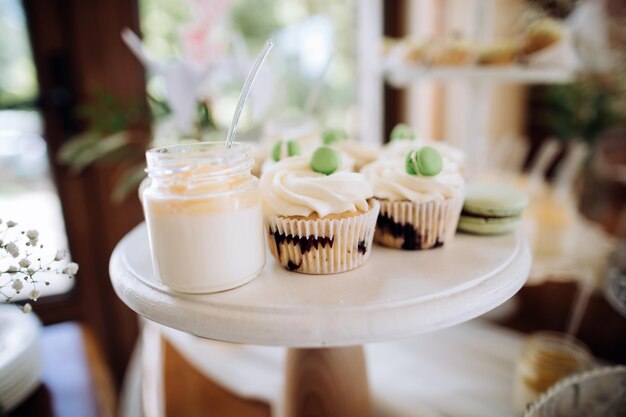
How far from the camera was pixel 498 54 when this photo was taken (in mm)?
1232

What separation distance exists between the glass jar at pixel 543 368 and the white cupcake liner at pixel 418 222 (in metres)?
0.57

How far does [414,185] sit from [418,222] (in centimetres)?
5

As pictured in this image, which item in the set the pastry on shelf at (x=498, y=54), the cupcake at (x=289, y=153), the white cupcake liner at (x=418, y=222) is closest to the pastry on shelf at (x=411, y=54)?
the pastry on shelf at (x=498, y=54)

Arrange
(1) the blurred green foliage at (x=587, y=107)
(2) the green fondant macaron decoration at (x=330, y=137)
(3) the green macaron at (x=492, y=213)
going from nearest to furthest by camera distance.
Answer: (3) the green macaron at (x=492, y=213)
(2) the green fondant macaron decoration at (x=330, y=137)
(1) the blurred green foliage at (x=587, y=107)

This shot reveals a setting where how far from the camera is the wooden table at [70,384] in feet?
2.89

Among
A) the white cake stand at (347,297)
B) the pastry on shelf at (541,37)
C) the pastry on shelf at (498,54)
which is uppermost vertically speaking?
the pastry on shelf at (541,37)

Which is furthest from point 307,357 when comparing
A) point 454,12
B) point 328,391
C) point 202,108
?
point 454,12

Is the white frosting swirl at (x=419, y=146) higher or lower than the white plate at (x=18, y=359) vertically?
higher

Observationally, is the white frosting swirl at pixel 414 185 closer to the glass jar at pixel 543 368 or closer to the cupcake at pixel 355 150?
the cupcake at pixel 355 150

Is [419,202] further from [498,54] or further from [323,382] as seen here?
[498,54]

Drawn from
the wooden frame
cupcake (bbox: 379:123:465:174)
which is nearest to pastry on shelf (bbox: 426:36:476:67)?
cupcake (bbox: 379:123:465:174)

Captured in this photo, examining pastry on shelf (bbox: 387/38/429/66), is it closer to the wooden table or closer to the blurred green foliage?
the wooden table

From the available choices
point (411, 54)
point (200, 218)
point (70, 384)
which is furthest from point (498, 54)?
point (70, 384)

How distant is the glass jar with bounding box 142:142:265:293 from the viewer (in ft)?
1.62
